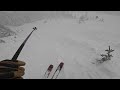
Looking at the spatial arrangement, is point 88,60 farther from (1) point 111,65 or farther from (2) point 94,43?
(2) point 94,43

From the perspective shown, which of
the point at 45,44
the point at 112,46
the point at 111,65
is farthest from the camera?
the point at 45,44
